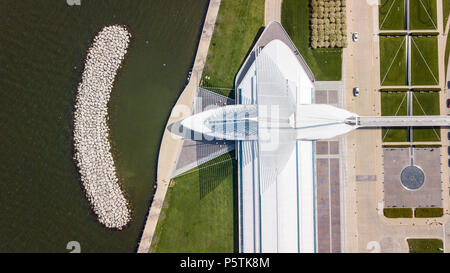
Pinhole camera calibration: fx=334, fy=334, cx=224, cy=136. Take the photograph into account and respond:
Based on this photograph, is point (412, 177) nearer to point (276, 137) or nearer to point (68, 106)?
point (276, 137)

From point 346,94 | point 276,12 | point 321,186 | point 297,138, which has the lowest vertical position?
point 321,186

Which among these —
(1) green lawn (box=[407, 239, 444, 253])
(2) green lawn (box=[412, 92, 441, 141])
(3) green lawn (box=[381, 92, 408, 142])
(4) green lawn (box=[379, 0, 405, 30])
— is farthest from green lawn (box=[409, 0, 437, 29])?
(1) green lawn (box=[407, 239, 444, 253])

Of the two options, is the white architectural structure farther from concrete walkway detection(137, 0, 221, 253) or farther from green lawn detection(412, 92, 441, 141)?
green lawn detection(412, 92, 441, 141)

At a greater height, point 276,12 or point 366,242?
point 276,12

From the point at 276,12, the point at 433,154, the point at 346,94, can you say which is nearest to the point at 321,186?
the point at 346,94

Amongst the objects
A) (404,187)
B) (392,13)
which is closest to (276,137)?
(404,187)
